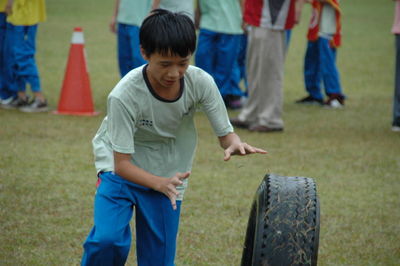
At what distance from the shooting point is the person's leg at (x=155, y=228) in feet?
11.1

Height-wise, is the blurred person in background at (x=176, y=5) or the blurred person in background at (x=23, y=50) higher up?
the blurred person in background at (x=176, y=5)

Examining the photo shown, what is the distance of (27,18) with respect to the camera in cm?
805

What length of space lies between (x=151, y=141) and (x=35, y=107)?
5.07m

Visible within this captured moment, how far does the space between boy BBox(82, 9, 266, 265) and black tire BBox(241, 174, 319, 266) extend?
205 mm

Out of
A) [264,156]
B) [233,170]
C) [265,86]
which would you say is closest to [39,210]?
[233,170]

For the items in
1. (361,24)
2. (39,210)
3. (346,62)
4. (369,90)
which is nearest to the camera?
(39,210)

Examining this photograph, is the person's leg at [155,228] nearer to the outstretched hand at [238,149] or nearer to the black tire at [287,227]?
the outstretched hand at [238,149]

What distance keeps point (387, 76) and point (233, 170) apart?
6408mm

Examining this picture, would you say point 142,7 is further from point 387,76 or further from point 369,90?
point 387,76

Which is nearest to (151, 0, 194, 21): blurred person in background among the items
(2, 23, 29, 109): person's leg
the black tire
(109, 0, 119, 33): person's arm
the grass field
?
(109, 0, 119, 33): person's arm

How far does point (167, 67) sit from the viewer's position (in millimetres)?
3152

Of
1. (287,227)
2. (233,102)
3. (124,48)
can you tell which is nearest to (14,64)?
(124,48)

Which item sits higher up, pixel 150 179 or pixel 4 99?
pixel 150 179

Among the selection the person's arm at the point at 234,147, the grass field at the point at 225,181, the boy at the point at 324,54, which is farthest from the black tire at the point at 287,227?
the boy at the point at 324,54
